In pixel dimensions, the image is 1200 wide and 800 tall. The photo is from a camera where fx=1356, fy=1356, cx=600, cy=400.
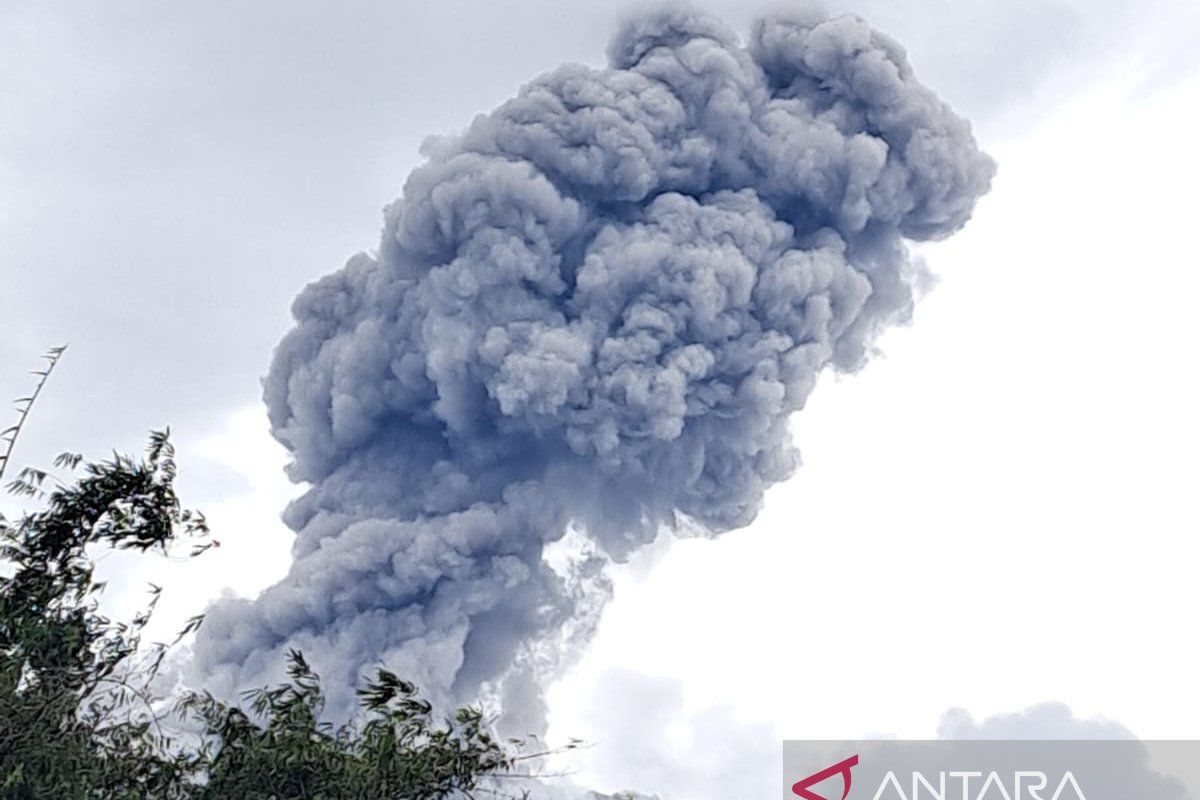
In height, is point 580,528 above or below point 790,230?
below

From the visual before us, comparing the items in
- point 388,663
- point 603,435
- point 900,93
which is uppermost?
point 900,93

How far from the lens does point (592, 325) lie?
90.5ft

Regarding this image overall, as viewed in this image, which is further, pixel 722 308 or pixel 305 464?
pixel 305 464

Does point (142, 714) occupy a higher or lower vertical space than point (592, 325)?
lower

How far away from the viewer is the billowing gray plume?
27219 millimetres

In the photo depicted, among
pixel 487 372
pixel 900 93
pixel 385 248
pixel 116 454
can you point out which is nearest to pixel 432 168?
pixel 385 248

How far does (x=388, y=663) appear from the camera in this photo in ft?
91.9

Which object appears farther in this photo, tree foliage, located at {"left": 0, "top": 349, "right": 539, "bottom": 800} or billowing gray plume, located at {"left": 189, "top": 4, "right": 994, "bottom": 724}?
billowing gray plume, located at {"left": 189, "top": 4, "right": 994, "bottom": 724}

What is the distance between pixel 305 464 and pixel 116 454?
897 inches

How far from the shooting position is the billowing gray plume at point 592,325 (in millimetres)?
27219

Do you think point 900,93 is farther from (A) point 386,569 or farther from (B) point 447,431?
(A) point 386,569

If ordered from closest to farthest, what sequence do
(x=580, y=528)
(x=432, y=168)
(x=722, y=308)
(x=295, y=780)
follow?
1. (x=295, y=780)
2. (x=722, y=308)
3. (x=432, y=168)
4. (x=580, y=528)

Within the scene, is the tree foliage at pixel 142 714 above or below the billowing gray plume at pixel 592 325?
below

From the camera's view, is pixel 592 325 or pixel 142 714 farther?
pixel 592 325
